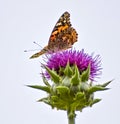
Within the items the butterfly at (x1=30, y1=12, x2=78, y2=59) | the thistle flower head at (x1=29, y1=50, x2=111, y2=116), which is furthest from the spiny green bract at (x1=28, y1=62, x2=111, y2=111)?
the butterfly at (x1=30, y1=12, x2=78, y2=59)

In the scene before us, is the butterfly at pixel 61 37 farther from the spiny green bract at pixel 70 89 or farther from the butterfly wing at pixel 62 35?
the spiny green bract at pixel 70 89

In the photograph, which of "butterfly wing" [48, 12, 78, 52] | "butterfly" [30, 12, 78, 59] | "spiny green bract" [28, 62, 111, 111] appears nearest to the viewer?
"spiny green bract" [28, 62, 111, 111]

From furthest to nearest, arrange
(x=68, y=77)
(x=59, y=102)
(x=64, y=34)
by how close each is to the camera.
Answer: (x=64, y=34)
(x=68, y=77)
(x=59, y=102)

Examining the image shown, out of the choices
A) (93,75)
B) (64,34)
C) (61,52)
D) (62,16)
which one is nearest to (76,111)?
(93,75)

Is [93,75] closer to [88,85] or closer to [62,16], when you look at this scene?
[88,85]

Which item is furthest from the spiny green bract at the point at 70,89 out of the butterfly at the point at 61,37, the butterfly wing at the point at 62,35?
the butterfly wing at the point at 62,35

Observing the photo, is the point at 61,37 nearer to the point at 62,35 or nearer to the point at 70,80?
the point at 62,35

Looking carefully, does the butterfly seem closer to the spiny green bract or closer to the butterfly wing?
the butterfly wing
